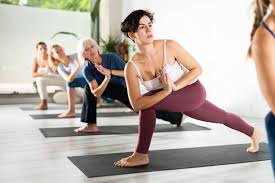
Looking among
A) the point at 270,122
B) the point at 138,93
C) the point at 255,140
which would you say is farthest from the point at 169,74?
the point at 270,122

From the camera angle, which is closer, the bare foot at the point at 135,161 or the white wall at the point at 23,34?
the bare foot at the point at 135,161

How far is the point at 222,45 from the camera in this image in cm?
459

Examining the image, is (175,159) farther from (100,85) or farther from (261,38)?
(261,38)

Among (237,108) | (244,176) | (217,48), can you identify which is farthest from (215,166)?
(217,48)

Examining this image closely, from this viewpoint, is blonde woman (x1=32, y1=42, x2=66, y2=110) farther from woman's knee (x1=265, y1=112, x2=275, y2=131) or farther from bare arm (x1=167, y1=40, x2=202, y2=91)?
woman's knee (x1=265, y1=112, x2=275, y2=131)

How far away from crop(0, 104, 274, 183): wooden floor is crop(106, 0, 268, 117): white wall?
1.28ft

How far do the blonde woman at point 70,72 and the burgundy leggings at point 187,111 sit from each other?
2.11 metres

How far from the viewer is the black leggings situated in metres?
3.12

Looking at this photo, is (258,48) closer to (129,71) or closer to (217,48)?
(129,71)

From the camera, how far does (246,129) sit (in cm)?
232

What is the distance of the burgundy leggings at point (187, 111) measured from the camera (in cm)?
201

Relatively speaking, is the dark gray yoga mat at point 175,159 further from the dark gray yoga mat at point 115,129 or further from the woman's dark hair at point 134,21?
the dark gray yoga mat at point 115,129

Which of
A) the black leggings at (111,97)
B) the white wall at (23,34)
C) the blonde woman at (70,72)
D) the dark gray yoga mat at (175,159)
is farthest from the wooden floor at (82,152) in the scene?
the white wall at (23,34)

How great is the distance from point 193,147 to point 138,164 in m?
0.69
